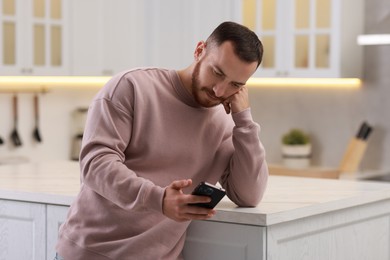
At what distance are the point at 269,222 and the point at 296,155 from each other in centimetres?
344

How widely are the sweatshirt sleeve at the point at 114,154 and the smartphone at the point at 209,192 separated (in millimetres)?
97

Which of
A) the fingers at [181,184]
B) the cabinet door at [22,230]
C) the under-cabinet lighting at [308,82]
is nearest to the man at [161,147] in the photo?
the fingers at [181,184]

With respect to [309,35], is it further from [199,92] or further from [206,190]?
[206,190]

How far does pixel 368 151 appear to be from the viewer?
18.5ft

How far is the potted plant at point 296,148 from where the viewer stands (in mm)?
5809

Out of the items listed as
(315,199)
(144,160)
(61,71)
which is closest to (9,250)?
(144,160)

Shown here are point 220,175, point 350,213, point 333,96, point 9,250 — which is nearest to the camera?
point 220,175

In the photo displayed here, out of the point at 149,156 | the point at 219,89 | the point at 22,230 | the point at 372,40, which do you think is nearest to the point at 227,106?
the point at 219,89

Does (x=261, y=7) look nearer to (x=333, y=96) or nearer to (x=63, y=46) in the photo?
(x=333, y=96)

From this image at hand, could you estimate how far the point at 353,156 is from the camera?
560 cm

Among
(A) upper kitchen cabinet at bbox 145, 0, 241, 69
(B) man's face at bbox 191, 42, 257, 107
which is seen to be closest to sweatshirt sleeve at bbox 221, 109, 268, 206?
(B) man's face at bbox 191, 42, 257, 107

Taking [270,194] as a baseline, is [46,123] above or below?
below

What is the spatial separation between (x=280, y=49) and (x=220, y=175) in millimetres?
3091

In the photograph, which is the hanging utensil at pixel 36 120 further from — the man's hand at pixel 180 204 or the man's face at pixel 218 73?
the man's hand at pixel 180 204
